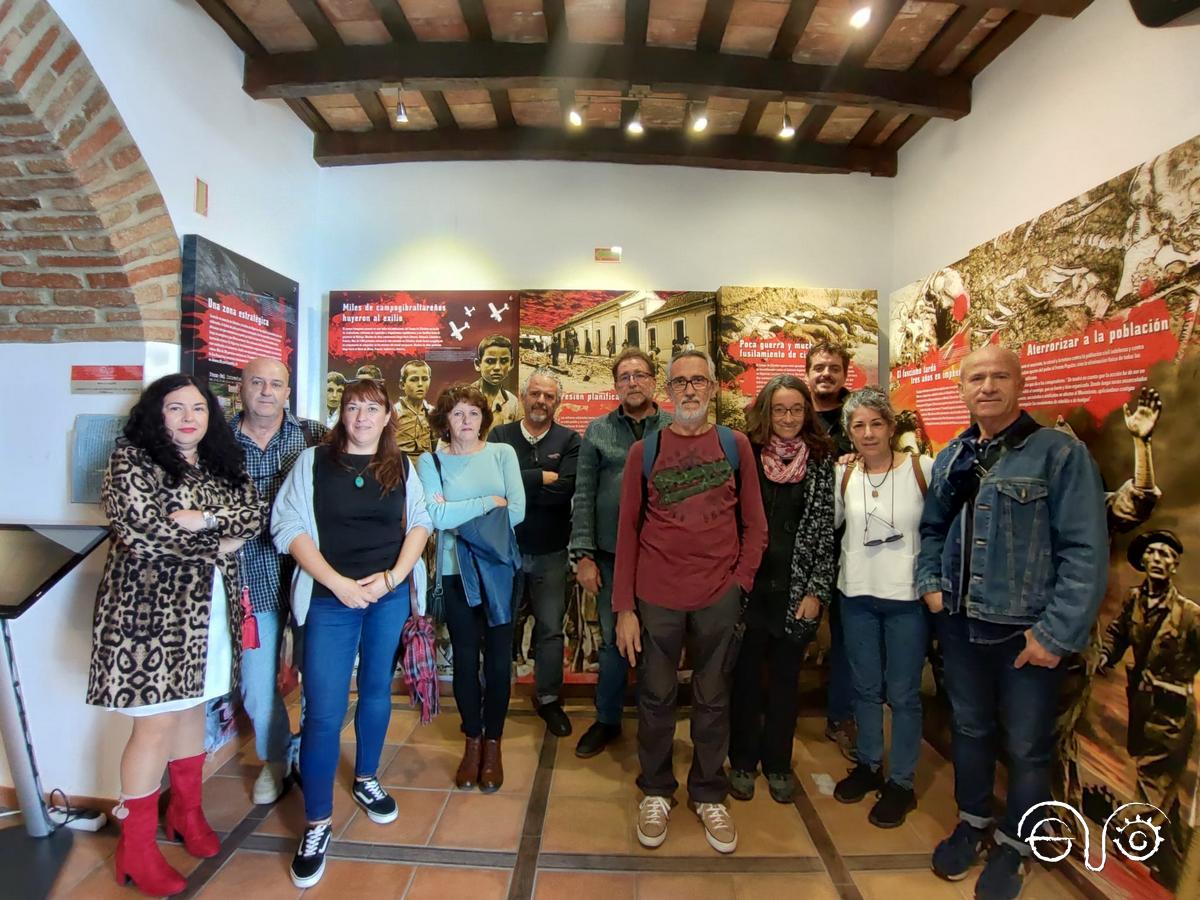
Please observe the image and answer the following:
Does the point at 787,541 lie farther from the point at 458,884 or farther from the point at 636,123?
the point at 636,123

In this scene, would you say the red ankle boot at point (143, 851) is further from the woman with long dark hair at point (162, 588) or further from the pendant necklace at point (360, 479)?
the pendant necklace at point (360, 479)

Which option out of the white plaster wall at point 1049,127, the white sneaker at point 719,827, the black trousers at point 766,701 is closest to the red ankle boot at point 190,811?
the white sneaker at point 719,827

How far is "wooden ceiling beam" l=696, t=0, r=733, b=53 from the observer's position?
7.92 feet

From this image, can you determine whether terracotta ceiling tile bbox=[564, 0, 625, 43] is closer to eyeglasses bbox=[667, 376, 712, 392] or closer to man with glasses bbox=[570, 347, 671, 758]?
man with glasses bbox=[570, 347, 671, 758]

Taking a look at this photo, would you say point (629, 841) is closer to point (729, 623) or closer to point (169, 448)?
point (729, 623)

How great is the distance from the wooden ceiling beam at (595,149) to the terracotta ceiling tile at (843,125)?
60mm

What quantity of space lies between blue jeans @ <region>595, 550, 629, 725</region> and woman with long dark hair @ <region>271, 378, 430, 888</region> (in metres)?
0.91

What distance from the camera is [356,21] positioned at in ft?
8.45

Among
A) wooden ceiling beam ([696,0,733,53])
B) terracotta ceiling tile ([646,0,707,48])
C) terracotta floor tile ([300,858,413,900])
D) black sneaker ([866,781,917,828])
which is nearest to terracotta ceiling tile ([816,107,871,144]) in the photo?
wooden ceiling beam ([696,0,733,53])

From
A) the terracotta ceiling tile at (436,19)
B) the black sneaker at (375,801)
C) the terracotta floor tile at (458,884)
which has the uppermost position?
the terracotta ceiling tile at (436,19)

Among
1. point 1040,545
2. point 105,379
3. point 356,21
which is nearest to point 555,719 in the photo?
point 1040,545

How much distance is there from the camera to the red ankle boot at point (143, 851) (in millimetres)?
1751

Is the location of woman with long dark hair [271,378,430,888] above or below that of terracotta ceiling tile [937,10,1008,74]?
below

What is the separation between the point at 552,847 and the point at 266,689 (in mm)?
1287
